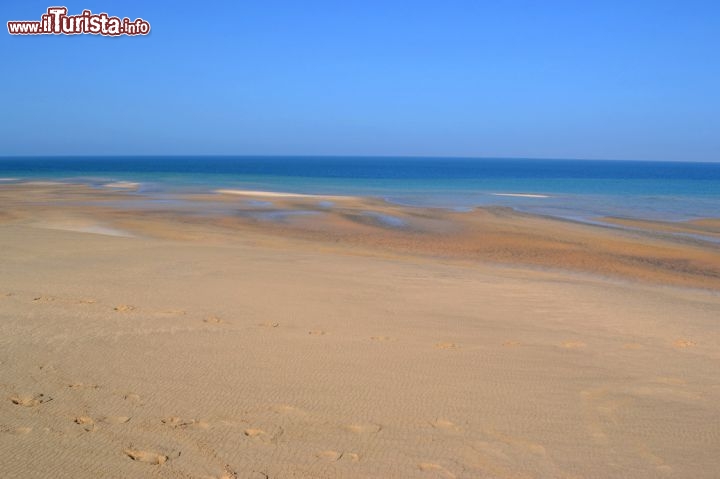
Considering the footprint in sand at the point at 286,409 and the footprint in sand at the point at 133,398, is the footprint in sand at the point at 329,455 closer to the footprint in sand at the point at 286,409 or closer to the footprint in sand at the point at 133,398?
the footprint in sand at the point at 286,409

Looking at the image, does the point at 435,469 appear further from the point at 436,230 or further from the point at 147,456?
the point at 436,230

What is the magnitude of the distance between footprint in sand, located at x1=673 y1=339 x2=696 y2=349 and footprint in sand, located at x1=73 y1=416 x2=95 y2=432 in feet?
21.2

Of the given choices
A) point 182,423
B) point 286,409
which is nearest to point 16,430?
point 182,423

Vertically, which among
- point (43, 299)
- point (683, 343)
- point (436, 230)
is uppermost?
point (43, 299)

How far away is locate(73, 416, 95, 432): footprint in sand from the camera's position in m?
4.40

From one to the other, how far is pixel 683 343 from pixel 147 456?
21.4 ft

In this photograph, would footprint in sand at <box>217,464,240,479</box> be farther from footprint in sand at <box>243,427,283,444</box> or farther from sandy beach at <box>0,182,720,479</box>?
footprint in sand at <box>243,427,283,444</box>

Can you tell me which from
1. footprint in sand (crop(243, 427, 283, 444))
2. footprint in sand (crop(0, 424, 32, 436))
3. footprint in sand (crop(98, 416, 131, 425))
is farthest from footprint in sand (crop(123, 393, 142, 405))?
footprint in sand (crop(243, 427, 283, 444))

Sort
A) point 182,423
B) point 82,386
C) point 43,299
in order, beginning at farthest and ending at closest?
point 43,299 → point 82,386 → point 182,423

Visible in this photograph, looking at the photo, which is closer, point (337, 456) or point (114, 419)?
point (337, 456)

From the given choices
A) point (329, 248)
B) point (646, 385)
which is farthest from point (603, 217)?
point (646, 385)

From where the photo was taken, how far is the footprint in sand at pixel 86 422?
4402mm

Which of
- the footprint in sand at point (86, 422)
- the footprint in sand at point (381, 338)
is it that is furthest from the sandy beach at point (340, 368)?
the footprint in sand at point (381, 338)

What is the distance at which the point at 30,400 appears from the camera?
482 cm
